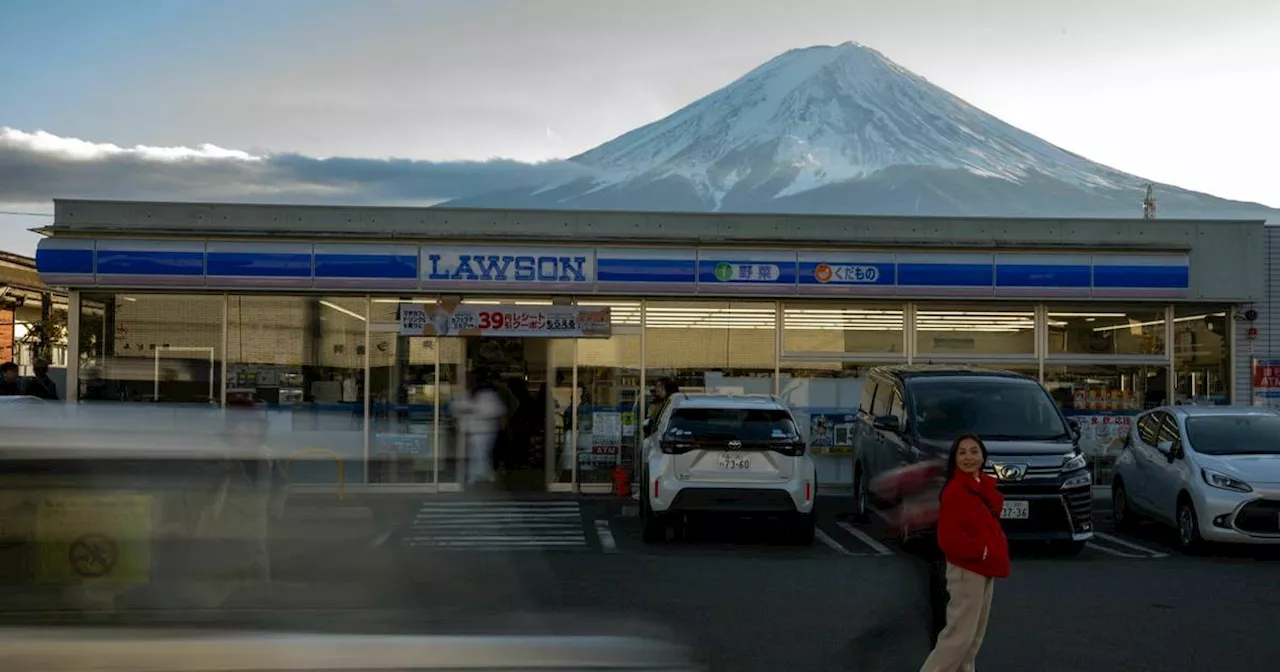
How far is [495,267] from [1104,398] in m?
10.0

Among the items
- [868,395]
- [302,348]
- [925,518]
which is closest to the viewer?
[925,518]

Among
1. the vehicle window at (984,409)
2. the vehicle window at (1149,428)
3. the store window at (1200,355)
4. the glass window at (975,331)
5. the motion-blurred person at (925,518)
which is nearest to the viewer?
the motion-blurred person at (925,518)

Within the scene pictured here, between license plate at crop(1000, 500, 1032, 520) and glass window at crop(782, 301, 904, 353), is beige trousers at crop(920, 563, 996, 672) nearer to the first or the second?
license plate at crop(1000, 500, 1032, 520)

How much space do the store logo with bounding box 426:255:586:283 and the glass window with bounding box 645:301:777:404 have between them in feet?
5.76

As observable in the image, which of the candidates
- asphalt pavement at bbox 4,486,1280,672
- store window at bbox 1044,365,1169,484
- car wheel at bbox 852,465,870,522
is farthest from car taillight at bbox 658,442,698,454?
Answer: store window at bbox 1044,365,1169,484

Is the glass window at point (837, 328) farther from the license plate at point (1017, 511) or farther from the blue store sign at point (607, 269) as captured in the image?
the license plate at point (1017, 511)

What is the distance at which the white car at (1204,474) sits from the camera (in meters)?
13.0

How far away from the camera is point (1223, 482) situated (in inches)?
521

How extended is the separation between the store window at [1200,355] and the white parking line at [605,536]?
10.3 m

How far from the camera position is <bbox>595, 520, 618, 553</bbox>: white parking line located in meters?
13.5

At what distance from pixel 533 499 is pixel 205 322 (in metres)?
5.89

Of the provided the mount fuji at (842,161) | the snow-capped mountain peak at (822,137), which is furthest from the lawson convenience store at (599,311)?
the snow-capped mountain peak at (822,137)

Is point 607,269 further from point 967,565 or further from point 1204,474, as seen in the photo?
point 967,565

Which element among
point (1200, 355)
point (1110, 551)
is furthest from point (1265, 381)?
point (1110, 551)
